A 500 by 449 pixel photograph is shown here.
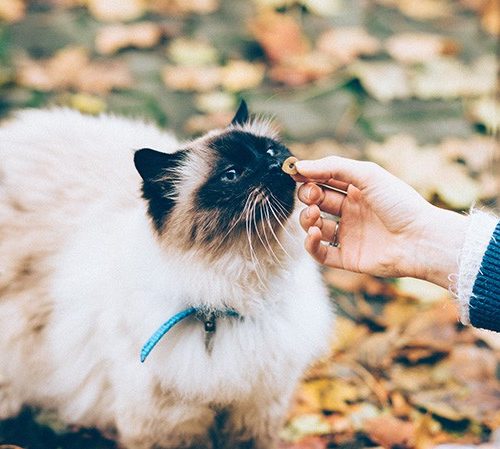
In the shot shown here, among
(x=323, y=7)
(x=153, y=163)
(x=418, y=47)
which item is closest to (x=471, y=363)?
(x=153, y=163)

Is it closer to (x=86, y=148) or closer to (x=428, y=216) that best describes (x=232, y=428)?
(x=428, y=216)

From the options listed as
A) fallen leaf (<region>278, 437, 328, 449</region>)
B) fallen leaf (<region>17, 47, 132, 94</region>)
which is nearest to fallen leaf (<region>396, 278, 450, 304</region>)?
fallen leaf (<region>278, 437, 328, 449</region>)

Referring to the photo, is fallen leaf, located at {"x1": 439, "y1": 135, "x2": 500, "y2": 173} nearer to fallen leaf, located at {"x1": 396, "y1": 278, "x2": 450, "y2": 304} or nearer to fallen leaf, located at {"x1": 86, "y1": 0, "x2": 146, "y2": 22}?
fallen leaf, located at {"x1": 396, "y1": 278, "x2": 450, "y2": 304}

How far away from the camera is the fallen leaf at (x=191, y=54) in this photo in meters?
3.62

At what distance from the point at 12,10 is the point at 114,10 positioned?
1.85 feet

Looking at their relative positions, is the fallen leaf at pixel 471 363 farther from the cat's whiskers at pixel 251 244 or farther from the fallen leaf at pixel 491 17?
the fallen leaf at pixel 491 17

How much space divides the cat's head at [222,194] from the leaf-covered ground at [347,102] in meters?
0.81

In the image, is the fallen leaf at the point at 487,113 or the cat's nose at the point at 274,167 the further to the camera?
the fallen leaf at the point at 487,113

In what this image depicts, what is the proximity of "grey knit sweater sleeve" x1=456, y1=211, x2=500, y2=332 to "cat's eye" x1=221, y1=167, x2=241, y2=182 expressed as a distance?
1.98 ft

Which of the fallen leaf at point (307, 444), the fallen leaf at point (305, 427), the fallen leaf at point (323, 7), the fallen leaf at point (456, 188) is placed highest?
the fallen leaf at point (323, 7)

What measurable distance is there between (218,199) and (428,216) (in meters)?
0.56

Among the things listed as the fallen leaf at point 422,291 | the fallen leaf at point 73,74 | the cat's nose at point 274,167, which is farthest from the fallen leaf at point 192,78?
the cat's nose at point 274,167

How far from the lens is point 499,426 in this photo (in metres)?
2.13

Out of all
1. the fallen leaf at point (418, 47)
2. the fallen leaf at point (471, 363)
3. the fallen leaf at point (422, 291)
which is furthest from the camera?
the fallen leaf at point (418, 47)
